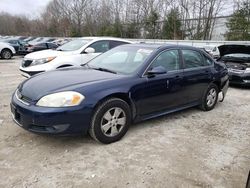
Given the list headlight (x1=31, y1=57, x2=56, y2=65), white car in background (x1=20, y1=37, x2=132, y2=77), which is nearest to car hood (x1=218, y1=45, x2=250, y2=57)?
white car in background (x1=20, y1=37, x2=132, y2=77)

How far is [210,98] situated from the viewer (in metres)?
5.61

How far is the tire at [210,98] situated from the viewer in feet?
17.9

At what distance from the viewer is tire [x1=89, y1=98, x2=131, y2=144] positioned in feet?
11.8

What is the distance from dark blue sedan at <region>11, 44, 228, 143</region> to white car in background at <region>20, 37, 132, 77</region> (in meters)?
2.31

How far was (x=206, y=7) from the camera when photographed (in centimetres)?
2822

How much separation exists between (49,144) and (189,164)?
190 cm

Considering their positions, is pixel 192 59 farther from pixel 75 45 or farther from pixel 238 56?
pixel 238 56

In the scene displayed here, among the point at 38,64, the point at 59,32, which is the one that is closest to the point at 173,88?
the point at 38,64

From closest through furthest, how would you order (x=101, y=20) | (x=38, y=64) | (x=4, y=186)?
(x=4, y=186) < (x=38, y=64) < (x=101, y=20)

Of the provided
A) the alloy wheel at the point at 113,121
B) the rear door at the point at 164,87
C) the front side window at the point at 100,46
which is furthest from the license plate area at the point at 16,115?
the front side window at the point at 100,46

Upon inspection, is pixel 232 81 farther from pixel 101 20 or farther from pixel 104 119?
pixel 101 20

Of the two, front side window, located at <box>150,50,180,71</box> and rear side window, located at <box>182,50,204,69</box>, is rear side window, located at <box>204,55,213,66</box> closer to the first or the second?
rear side window, located at <box>182,50,204,69</box>

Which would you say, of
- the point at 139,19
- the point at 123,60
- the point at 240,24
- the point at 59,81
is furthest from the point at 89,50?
the point at 139,19

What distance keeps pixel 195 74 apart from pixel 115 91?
79.3 inches
